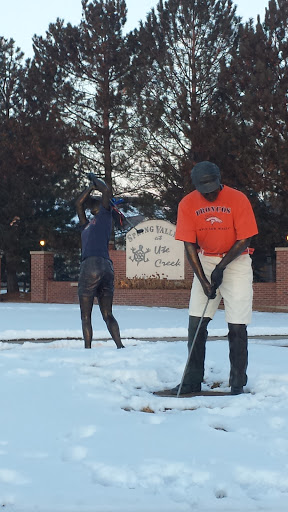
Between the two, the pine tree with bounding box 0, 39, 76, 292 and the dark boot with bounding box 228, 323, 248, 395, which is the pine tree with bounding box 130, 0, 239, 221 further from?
the dark boot with bounding box 228, 323, 248, 395

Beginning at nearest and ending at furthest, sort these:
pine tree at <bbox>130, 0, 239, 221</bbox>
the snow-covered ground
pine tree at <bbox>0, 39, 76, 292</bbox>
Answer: the snow-covered ground → pine tree at <bbox>130, 0, 239, 221</bbox> → pine tree at <bbox>0, 39, 76, 292</bbox>

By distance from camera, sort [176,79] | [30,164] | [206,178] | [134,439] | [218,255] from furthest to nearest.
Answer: [30,164] → [176,79] → [218,255] → [206,178] → [134,439]

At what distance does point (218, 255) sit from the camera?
229 inches

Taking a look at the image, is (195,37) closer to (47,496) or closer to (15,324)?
(15,324)

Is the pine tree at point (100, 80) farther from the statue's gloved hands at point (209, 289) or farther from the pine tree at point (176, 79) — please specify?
the statue's gloved hands at point (209, 289)

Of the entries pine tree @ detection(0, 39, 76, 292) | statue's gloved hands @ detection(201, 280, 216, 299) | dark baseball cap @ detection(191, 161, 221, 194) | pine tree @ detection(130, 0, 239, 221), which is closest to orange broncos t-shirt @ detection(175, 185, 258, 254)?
dark baseball cap @ detection(191, 161, 221, 194)

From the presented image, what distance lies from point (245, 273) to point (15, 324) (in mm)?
10261

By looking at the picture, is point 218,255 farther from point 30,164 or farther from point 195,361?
point 30,164

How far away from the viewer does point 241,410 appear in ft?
15.9

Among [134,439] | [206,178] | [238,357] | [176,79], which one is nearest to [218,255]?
[206,178]

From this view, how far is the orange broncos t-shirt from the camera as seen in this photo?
18.8 feet

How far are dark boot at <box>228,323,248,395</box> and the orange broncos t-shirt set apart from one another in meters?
0.66

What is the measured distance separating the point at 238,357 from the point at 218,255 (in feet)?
2.74

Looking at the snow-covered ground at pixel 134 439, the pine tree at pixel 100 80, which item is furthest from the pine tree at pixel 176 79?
the snow-covered ground at pixel 134 439
